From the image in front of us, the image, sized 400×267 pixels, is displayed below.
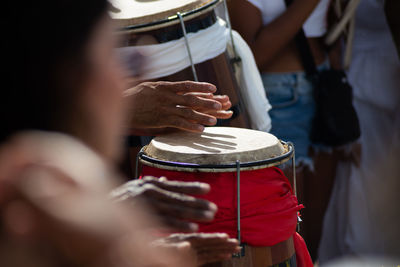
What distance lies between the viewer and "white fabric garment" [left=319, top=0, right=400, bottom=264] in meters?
2.78

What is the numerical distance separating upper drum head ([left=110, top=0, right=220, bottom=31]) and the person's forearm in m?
0.62

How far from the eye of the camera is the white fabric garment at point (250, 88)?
195 cm

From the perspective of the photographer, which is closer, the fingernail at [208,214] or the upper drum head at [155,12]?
the fingernail at [208,214]

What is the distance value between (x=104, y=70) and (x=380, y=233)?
99.2 inches

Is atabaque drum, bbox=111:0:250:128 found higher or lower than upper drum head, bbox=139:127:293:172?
higher

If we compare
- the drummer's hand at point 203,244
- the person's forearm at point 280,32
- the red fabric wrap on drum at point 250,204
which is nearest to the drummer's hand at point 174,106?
the red fabric wrap on drum at point 250,204

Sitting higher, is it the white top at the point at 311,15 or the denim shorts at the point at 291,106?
the white top at the point at 311,15

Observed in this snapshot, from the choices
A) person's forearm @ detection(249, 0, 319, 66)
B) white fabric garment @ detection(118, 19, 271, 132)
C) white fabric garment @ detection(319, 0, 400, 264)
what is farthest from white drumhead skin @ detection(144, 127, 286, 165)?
white fabric garment @ detection(319, 0, 400, 264)

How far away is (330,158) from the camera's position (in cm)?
259

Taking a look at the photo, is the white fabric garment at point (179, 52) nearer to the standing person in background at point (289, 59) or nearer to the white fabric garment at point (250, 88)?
the white fabric garment at point (250, 88)

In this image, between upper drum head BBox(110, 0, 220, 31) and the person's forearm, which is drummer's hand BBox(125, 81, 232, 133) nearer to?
upper drum head BBox(110, 0, 220, 31)

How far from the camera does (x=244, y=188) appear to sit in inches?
49.8

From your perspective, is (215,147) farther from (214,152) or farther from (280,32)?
(280,32)

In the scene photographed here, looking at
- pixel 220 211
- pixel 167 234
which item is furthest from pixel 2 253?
pixel 220 211
